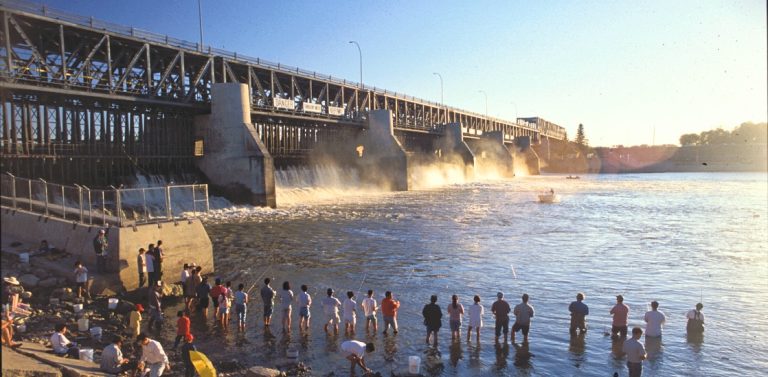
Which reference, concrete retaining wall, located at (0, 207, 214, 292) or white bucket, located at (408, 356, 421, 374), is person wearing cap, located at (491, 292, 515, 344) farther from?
concrete retaining wall, located at (0, 207, 214, 292)

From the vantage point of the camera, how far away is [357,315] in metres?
15.5

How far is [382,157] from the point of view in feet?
221

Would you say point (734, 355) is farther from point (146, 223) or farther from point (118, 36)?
point (118, 36)

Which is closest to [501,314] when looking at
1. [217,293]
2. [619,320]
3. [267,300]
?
[619,320]

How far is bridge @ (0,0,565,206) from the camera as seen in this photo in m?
32.2

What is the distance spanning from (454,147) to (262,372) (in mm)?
87161

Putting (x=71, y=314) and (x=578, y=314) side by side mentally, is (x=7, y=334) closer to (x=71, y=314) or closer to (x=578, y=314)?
(x=71, y=314)

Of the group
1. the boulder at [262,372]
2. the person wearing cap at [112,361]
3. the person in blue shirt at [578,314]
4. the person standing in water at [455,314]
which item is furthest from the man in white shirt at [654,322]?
the person wearing cap at [112,361]

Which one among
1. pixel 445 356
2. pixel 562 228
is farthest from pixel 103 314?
pixel 562 228

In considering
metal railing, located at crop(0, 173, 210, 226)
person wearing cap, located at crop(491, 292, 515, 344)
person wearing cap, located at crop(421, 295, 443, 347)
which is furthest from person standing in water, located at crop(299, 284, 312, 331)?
metal railing, located at crop(0, 173, 210, 226)

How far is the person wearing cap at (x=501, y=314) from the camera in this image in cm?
1269

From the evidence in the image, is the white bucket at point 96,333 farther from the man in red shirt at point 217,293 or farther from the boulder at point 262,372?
the boulder at point 262,372

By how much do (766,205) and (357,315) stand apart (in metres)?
54.5

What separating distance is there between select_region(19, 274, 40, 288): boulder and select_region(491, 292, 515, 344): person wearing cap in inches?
524
